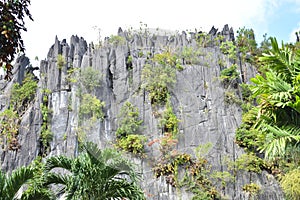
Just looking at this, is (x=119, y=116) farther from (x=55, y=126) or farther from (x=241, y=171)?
(x=241, y=171)

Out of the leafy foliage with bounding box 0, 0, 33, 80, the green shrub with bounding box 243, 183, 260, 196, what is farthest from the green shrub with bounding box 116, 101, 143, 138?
the leafy foliage with bounding box 0, 0, 33, 80

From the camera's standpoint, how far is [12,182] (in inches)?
263

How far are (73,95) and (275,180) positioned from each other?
914 cm

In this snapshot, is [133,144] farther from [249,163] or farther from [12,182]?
[12,182]

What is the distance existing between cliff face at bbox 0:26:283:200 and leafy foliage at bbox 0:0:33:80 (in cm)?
1204

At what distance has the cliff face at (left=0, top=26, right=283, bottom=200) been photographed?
15.5m

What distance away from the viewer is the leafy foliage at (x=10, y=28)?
9.92 ft

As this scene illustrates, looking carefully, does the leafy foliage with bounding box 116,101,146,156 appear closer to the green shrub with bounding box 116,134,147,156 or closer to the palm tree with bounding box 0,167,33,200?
the green shrub with bounding box 116,134,147,156

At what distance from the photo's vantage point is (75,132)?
1664 cm

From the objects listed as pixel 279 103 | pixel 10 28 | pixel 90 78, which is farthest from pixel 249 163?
pixel 10 28

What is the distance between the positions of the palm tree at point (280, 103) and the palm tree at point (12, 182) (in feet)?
13.3

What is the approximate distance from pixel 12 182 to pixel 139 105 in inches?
418

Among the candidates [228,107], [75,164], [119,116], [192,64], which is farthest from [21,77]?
[75,164]

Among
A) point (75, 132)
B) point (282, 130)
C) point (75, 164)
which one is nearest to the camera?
point (282, 130)
